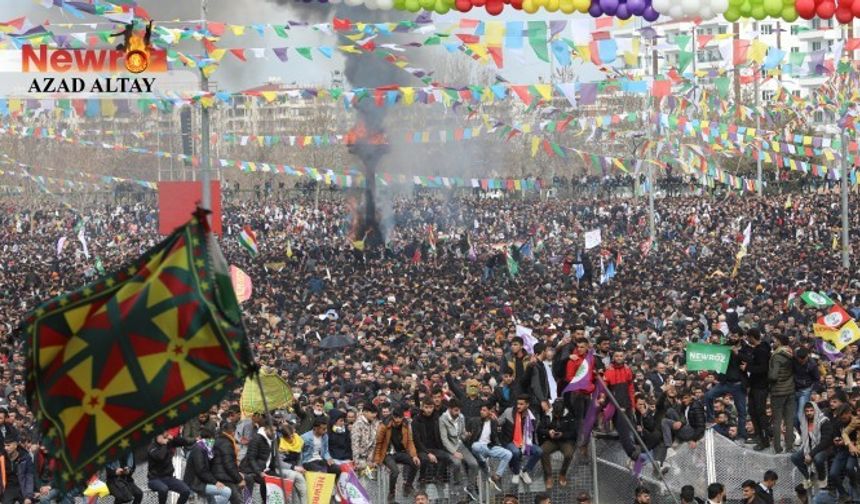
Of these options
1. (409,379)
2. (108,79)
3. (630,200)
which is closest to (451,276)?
(108,79)

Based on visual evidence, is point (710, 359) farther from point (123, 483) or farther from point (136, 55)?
→ point (136, 55)

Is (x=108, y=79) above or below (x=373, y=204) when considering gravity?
above

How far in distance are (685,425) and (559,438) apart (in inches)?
42.1

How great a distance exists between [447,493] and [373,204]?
3435 centimetres

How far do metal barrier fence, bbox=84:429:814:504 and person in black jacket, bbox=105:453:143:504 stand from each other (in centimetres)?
27

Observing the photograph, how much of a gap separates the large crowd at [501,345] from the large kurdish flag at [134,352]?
120 cm

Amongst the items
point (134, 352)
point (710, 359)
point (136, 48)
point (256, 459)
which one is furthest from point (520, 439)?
point (136, 48)

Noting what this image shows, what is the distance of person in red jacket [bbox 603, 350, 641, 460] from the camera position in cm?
1591

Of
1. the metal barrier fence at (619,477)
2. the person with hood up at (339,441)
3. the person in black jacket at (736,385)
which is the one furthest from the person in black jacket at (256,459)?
the person in black jacket at (736,385)

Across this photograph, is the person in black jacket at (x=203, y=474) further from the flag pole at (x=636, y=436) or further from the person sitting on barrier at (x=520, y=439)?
the flag pole at (x=636, y=436)

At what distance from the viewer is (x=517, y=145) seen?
84.1 m

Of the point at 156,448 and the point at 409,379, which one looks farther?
the point at 409,379

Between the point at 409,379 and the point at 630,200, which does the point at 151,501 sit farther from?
the point at 630,200

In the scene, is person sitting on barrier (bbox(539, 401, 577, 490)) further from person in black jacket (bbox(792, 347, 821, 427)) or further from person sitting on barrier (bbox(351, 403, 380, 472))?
person in black jacket (bbox(792, 347, 821, 427))
